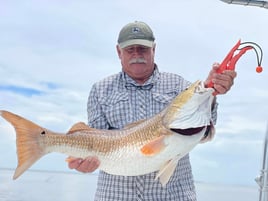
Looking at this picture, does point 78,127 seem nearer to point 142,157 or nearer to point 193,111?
point 142,157

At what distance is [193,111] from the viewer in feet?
12.5

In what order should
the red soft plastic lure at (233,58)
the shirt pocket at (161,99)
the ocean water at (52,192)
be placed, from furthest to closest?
the ocean water at (52,192) → the shirt pocket at (161,99) → the red soft plastic lure at (233,58)

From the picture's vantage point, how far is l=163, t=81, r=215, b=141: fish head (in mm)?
3775

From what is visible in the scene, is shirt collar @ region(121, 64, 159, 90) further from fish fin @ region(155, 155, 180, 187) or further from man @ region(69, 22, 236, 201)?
fish fin @ region(155, 155, 180, 187)

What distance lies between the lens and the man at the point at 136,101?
15.0ft

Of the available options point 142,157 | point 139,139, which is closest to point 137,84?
point 139,139

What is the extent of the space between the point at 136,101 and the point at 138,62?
37 cm

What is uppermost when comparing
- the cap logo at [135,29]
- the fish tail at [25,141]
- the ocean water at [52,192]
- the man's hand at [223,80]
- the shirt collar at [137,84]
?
the cap logo at [135,29]

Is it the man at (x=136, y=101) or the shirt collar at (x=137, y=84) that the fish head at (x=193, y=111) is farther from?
the shirt collar at (x=137, y=84)

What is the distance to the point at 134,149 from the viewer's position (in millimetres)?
4109

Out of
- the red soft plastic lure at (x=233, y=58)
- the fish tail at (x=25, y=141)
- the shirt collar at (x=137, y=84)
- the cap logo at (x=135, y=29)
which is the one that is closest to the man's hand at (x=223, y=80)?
the red soft plastic lure at (x=233, y=58)

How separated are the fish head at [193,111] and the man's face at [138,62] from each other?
107 centimetres

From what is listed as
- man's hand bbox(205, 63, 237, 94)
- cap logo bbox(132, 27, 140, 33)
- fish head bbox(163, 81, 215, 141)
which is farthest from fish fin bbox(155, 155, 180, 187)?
cap logo bbox(132, 27, 140, 33)

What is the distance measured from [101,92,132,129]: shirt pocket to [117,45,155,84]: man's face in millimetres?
222
